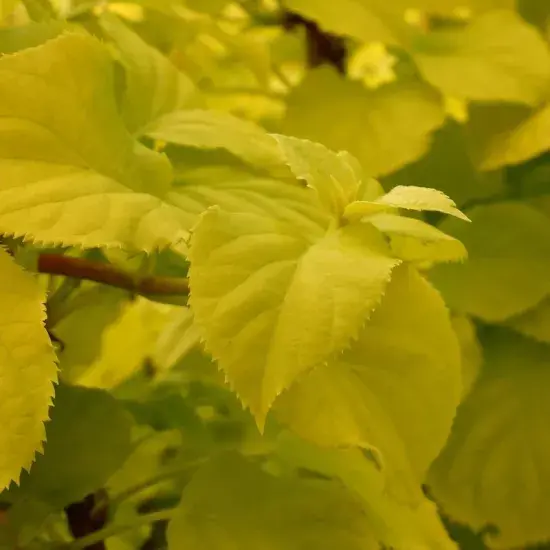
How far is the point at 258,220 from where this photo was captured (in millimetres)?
216

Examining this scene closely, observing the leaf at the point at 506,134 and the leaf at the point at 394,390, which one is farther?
the leaf at the point at 506,134

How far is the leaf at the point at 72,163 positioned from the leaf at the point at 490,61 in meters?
0.21

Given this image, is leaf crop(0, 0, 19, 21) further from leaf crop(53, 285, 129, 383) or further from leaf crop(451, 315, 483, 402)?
leaf crop(451, 315, 483, 402)

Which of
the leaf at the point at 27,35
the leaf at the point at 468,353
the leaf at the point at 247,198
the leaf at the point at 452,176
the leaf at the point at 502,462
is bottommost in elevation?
the leaf at the point at 502,462

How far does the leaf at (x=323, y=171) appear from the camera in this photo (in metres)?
0.23

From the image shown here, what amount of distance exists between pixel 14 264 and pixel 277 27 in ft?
1.24

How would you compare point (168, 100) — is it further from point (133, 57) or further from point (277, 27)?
point (277, 27)

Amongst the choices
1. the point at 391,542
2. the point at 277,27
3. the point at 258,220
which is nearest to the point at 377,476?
the point at 391,542

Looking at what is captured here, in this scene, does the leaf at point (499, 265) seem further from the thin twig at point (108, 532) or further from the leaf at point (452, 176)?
the thin twig at point (108, 532)

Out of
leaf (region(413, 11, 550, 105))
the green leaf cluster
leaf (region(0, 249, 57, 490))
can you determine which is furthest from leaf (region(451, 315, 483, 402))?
leaf (region(0, 249, 57, 490))

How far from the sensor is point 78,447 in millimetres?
282

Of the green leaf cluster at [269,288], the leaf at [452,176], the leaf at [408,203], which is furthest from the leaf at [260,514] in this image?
the leaf at [452,176]

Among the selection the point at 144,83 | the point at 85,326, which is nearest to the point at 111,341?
the point at 85,326

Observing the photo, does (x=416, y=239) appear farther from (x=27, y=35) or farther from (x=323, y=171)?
(x=27, y=35)
